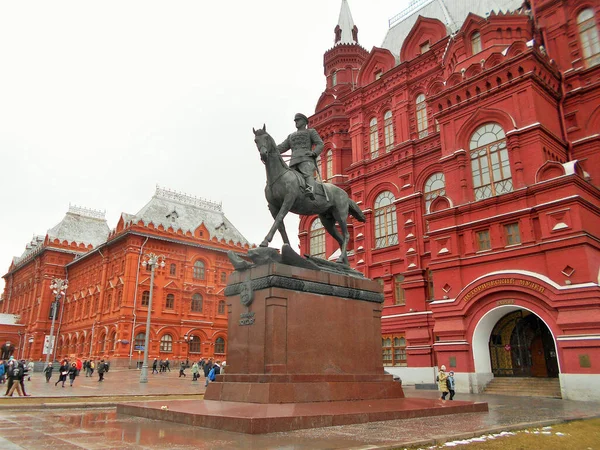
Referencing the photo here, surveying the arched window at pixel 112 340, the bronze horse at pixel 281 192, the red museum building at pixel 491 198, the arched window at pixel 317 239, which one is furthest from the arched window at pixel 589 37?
the arched window at pixel 112 340

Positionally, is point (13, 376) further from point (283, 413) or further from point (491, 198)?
point (491, 198)

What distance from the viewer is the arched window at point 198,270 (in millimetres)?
56312

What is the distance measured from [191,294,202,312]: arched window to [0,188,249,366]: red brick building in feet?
0.38

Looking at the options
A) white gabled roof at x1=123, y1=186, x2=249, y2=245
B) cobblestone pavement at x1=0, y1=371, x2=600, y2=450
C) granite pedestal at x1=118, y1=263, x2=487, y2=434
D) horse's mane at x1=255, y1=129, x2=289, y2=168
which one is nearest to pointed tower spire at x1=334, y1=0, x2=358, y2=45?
white gabled roof at x1=123, y1=186, x2=249, y2=245

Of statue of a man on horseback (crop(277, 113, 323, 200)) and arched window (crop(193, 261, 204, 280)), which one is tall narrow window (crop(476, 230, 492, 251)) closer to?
statue of a man on horseback (crop(277, 113, 323, 200))

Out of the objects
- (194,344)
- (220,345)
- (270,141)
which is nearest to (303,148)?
(270,141)

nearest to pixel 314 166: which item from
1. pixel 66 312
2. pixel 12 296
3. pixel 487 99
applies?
pixel 487 99

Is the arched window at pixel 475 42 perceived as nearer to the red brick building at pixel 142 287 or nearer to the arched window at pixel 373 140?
the arched window at pixel 373 140

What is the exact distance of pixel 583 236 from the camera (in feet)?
64.9

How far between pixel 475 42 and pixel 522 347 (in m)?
17.2

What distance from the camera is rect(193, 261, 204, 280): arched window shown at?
56312 millimetres

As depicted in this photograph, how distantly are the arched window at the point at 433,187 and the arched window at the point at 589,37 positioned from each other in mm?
9912

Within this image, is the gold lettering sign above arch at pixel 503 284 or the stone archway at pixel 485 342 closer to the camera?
the gold lettering sign above arch at pixel 503 284

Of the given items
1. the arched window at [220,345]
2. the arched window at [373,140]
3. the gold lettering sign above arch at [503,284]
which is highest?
the arched window at [373,140]
